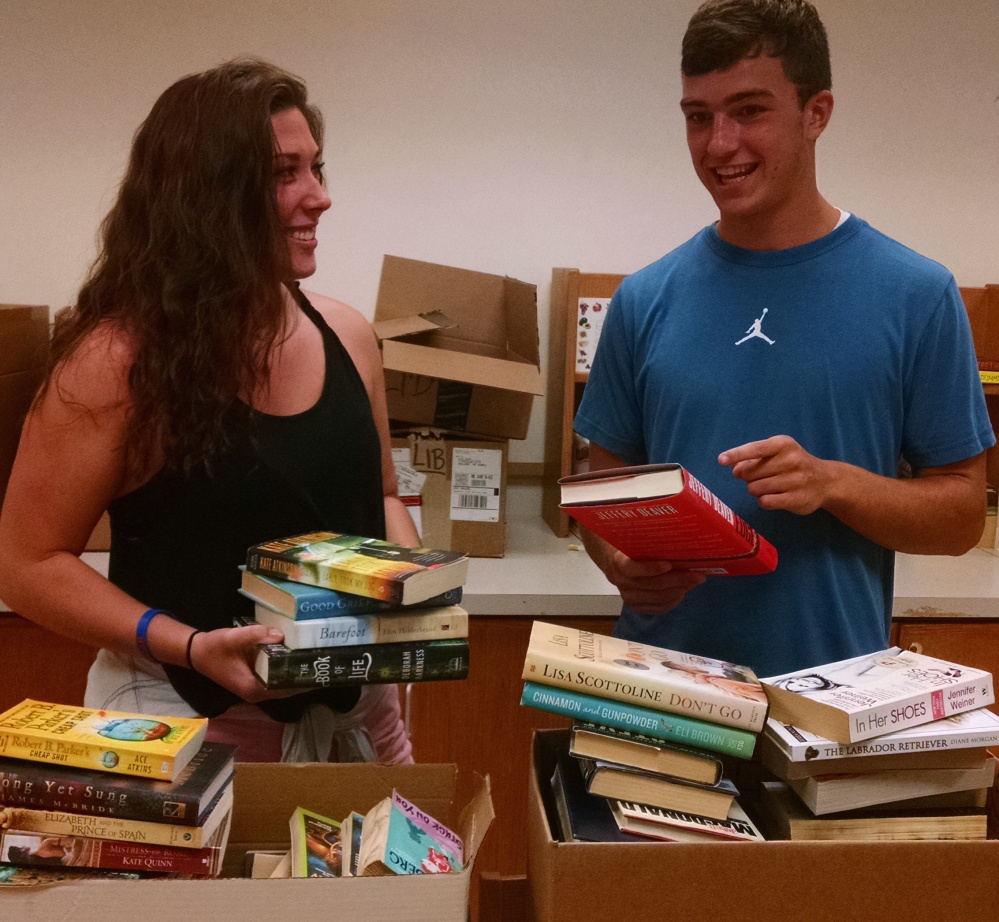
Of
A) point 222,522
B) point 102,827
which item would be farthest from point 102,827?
point 222,522

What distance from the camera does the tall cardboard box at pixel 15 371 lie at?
166 cm

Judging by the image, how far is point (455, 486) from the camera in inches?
86.0

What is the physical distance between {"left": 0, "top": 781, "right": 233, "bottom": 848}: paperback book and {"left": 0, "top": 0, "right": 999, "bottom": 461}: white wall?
1.92 meters

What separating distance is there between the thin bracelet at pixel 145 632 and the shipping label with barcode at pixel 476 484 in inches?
44.2

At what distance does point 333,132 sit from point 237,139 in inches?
57.1

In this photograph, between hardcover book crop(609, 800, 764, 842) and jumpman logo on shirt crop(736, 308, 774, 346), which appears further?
jumpman logo on shirt crop(736, 308, 774, 346)

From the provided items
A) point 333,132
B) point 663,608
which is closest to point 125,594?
point 663,608

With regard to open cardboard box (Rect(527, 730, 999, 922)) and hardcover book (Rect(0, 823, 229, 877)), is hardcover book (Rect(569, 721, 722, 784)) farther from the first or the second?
hardcover book (Rect(0, 823, 229, 877))

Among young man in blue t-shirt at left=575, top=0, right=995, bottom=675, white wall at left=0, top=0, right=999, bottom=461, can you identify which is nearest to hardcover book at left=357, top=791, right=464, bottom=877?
young man in blue t-shirt at left=575, top=0, right=995, bottom=675

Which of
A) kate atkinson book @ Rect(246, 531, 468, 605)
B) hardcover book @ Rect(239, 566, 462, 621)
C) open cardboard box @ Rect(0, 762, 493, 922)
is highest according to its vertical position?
kate atkinson book @ Rect(246, 531, 468, 605)

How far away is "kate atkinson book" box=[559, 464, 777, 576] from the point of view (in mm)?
917

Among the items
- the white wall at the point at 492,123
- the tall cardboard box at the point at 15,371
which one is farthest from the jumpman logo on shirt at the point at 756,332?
the white wall at the point at 492,123

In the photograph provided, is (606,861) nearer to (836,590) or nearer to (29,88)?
(836,590)

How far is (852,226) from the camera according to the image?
1.31m
